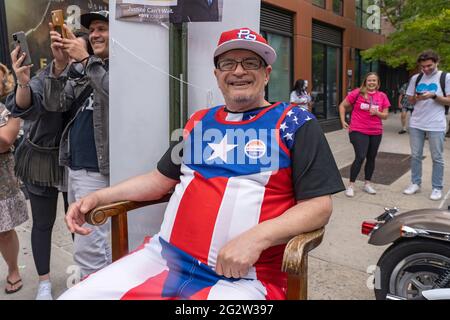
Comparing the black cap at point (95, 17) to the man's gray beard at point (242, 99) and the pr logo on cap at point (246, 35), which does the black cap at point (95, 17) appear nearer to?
the pr logo on cap at point (246, 35)

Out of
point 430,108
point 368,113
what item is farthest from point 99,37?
point 430,108

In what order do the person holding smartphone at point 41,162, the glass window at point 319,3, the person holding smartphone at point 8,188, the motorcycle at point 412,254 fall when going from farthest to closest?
the glass window at point 319,3, the person holding smartphone at point 8,188, the person holding smartphone at point 41,162, the motorcycle at point 412,254

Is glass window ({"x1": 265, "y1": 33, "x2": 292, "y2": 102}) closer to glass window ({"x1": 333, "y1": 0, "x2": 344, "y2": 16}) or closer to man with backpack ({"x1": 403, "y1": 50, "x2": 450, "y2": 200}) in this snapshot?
glass window ({"x1": 333, "y1": 0, "x2": 344, "y2": 16})

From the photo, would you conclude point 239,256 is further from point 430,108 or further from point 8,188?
point 430,108

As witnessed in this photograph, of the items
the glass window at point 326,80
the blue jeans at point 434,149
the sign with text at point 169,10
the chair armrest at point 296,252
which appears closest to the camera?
the chair armrest at point 296,252

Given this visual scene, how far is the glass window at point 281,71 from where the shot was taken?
35.0 feet

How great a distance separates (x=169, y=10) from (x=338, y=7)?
1308 cm

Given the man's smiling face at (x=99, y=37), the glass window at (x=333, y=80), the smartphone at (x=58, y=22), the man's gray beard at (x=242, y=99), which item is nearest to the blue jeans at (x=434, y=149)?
the man's gray beard at (x=242, y=99)

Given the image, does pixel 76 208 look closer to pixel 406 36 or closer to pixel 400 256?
pixel 400 256

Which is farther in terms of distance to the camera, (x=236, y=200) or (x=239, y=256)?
(x=236, y=200)

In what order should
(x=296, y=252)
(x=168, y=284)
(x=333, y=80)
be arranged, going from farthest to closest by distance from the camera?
1. (x=333, y=80)
2. (x=168, y=284)
3. (x=296, y=252)

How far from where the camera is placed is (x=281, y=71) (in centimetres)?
1111

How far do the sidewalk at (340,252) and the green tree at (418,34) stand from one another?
591 centimetres

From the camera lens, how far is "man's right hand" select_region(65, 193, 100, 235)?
210cm
